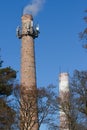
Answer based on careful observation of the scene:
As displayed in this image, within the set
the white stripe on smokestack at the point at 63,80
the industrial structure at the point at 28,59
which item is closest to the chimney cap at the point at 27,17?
the industrial structure at the point at 28,59

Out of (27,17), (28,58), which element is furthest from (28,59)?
(27,17)

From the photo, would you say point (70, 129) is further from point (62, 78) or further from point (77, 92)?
point (62, 78)

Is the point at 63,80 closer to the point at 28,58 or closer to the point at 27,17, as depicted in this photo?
the point at 28,58

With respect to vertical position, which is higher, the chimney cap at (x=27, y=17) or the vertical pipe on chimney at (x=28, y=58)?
the chimney cap at (x=27, y=17)

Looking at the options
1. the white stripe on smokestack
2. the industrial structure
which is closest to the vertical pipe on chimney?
the industrial structure

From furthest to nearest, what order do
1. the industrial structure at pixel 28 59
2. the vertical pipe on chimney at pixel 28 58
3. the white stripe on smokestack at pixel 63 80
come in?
the white stripe on smokestack at pixel 63 80 → the vertical pipe on chimney at pixel 28 58 → the industrial structure at pixel 28 59

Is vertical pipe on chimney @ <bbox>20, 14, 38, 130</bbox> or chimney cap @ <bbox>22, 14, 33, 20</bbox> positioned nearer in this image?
vertical pipe on chimney @ <bbox>20, 14, 38, 130</bbox>

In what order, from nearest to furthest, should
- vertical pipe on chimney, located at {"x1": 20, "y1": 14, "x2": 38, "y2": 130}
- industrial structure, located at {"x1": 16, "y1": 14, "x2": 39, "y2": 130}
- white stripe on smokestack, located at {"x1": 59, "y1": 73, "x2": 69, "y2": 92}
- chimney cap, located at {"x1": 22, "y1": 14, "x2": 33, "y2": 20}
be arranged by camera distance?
industrial structure, located at {"x1": 16, "y1": 14, "x2": 39, "y2": 130}, vertical pipe on chimney, located at {"x1": 20, "y1": 14, "x2": 38, "y2": 130}, chimney cap, located at {"x1": 22, "y1": 14, "x2": 33, "y2": 20}, white stripe on smokestack, located at {"x1": 59, "y1": 73, "x2": 69, "y2": 92}

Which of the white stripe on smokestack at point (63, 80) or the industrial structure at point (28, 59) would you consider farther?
the white stripe on smokestack at point (63, 80)

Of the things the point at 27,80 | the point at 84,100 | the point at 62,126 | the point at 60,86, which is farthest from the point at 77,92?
the point at 60,86

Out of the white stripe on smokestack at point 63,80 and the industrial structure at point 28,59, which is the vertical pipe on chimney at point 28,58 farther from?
the white stripe on smokestack at point 63,80

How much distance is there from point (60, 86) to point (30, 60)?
7.25 metres

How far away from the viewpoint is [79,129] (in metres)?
37.2

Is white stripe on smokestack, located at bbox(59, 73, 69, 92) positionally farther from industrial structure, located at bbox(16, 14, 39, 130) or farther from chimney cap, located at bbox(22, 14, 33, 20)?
chimney cap, located at bbox(22, 14, 33, 20)
